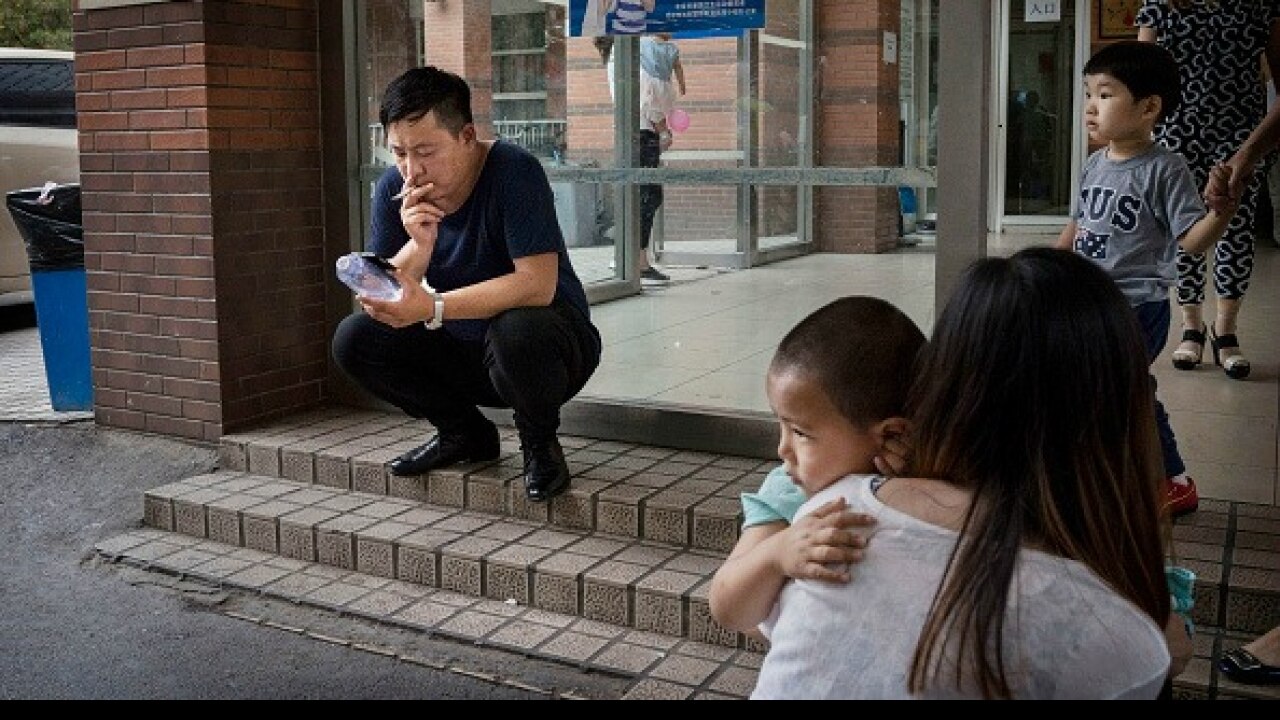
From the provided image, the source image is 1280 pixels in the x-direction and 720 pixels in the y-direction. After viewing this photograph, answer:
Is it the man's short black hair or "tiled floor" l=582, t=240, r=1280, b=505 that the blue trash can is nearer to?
"tiled floor" l=582, t=240, r=1280, b=505

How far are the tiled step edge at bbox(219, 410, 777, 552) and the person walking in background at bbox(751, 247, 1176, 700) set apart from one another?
2.56 m

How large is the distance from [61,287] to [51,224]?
0.29m

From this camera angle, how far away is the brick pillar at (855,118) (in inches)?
182

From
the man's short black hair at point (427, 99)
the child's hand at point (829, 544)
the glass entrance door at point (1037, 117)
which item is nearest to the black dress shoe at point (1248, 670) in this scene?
the child's hand at point (829, 544)

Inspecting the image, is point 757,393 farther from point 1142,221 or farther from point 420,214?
point 1142,221

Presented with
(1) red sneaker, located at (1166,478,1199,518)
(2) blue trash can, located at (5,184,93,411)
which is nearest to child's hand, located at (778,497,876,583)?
(1) red sneaker, located at (1166,478,1199,518)

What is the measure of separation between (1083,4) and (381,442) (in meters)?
10.6

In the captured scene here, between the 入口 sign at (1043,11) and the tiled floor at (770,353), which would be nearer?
the tiled floor at (770,353)

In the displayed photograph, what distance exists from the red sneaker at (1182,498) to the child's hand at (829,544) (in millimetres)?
2660

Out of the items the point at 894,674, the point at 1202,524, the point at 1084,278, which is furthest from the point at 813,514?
the point at 1202,524

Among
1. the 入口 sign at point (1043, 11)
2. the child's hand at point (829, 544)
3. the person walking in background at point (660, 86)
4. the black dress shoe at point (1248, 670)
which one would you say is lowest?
the black dress shoe at point (1248, 670)

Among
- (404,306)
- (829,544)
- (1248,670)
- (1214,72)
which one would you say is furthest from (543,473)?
(1214,72)

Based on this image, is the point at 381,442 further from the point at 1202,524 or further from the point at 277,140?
the point at 1202,524

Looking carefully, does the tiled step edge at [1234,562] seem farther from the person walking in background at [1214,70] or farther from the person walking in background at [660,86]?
the person walking in background at [660,86]
